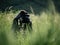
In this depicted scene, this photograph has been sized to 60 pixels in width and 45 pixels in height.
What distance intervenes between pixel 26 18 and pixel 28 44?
2.78 metres

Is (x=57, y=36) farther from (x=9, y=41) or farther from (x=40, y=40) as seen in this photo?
(x=9, y=41)

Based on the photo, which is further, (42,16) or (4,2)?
(4,2)

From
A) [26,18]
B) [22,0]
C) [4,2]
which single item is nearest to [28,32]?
[26,18]

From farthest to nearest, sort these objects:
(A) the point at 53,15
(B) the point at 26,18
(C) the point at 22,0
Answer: (C) the point at 22,0 < (B) the point at 26,18 < (A) the point at 53,15

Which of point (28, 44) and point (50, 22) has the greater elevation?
point (50, 22)

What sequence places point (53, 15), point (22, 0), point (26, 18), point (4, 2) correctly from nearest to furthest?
point (53, 15) → point (26, 18) → point (4, 2) → point (22, 0)

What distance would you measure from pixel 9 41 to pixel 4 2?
19146 mm

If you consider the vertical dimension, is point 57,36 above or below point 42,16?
below

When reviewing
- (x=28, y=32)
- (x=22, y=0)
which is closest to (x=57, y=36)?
(x=28, y=32)

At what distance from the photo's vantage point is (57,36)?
2.95 metres

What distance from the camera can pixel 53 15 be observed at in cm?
291

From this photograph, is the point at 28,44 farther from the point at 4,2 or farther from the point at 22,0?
the point at 22,0

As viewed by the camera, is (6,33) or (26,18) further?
(26,18)

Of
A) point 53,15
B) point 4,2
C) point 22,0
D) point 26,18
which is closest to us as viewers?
point 53,15
